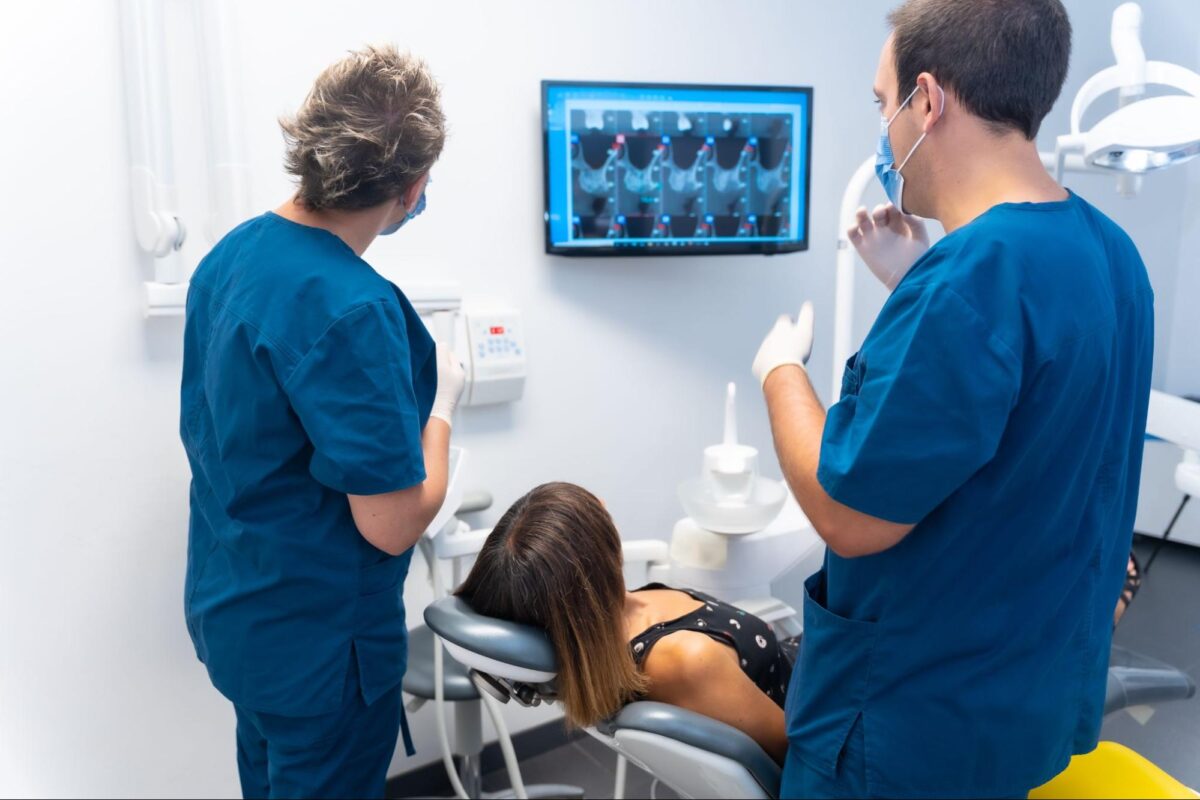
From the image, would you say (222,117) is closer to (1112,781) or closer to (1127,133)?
(1127,133)

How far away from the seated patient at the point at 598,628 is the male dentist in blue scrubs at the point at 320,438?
0.13m

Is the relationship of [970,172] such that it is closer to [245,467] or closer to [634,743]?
[634,743]

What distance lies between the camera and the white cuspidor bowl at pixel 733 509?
154 centimetres

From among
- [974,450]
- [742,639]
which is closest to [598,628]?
[742,639]

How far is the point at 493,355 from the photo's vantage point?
1824 millimetres

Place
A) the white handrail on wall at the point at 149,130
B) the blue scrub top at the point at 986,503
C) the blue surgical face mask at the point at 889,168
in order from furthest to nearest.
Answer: the white handrail on wall at the point at 149,130
the blue surgical face mask at the point at 889,168
the blue scrub top at the point at 986,503

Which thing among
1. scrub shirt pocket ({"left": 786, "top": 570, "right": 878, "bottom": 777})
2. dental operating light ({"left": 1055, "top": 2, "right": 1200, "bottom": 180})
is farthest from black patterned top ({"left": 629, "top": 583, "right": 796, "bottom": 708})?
dental operating light ({"left": 1055, "top": 2, "right": 1200, "bottom": 180})

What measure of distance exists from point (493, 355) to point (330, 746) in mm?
823

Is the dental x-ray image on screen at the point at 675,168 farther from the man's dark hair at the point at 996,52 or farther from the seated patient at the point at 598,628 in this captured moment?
the man's dark hair at the point at 996,52

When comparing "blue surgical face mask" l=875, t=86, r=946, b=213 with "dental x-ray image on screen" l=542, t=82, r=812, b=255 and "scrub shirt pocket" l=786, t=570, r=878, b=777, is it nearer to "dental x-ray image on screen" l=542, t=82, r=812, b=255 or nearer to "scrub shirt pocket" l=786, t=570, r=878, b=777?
"scrub shirt pocket" l=786, t=570, r=878, b=777

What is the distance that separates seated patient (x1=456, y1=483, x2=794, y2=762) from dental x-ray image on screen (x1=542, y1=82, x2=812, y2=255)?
76 centimetres

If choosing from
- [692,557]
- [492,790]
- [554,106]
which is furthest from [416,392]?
[492,790]

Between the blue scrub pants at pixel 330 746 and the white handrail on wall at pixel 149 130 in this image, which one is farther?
the white handrail on wall at pixel 149 130

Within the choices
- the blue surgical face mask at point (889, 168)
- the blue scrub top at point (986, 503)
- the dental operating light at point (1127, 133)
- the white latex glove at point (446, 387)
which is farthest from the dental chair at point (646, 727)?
the blue surgical face mask at point (889, 168)
